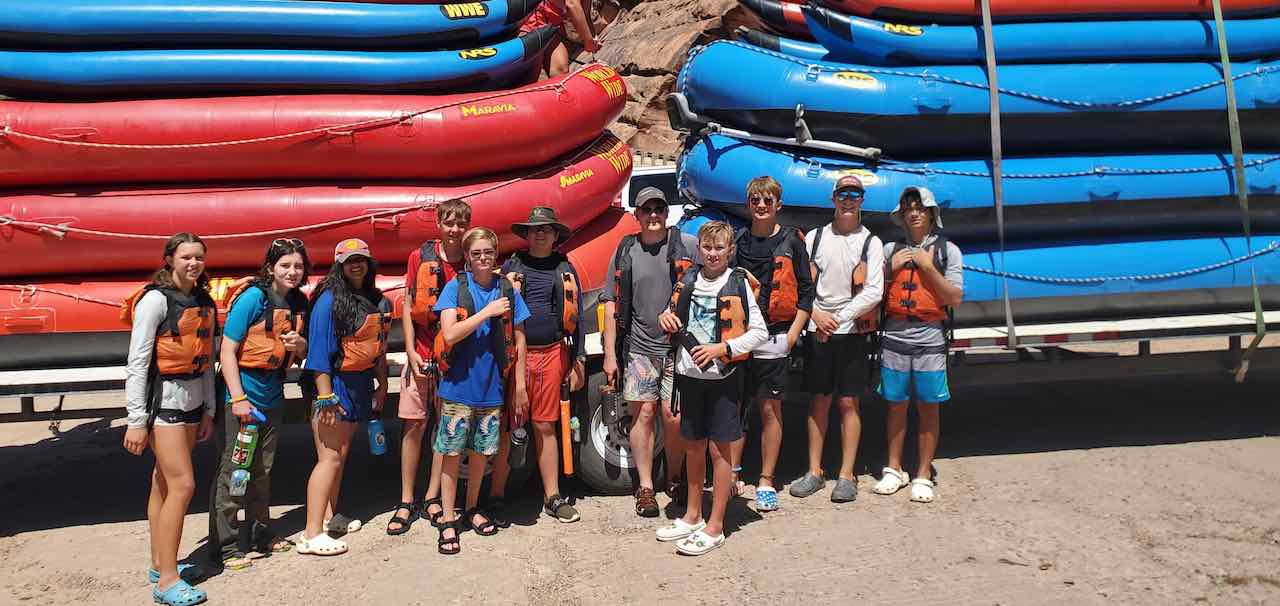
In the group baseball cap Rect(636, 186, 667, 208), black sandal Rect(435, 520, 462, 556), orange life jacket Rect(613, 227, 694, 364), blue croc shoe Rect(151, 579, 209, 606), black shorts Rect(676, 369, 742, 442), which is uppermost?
baseball cap Rect(636, 186, 667, 208)

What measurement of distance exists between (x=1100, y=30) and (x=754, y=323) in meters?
3.10

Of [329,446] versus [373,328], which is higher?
[373,328]

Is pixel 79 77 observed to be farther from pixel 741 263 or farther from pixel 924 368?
pixel 924 368

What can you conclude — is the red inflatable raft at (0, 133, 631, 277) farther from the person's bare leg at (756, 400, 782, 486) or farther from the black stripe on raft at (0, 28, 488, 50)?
the person's bare leg at (756, 400, 782, 486)

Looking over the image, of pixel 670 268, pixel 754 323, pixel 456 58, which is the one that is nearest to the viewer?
pixel 754 323

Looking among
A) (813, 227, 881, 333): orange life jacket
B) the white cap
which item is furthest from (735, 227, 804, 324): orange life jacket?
the white cap

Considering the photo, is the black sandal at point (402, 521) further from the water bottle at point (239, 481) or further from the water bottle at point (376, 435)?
the water bottle at point (239, 481)

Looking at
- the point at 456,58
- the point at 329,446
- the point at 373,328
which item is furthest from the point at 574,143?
the point at 329,446

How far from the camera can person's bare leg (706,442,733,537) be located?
479 cm

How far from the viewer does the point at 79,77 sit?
5328 mm

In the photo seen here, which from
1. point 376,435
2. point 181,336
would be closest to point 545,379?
point 376,435

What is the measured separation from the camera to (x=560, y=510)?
206 inches

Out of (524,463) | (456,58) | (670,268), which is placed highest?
(456,58)

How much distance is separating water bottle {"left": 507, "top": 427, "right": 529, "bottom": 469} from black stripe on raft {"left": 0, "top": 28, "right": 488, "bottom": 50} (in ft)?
7.60
